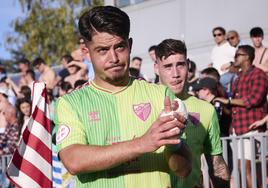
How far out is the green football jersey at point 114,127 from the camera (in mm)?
3328

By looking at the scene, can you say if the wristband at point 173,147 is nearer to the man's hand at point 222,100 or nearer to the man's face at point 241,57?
the man's hand at point 222,100

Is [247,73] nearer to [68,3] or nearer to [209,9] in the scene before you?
[209,9]

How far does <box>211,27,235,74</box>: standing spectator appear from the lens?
11.6m

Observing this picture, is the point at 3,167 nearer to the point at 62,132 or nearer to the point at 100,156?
the point at 62,132

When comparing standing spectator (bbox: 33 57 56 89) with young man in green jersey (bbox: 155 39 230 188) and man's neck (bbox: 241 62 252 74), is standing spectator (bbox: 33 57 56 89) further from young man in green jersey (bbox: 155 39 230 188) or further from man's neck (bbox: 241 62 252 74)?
young man in green jersey (bbox: 155 39 230 188)

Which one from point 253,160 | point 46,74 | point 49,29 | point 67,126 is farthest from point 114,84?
point 49,29

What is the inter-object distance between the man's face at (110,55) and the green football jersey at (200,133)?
5.61 feet

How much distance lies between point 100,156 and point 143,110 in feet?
1.32

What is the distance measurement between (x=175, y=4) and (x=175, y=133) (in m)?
13.3

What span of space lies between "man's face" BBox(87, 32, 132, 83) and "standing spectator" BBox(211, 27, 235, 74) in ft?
26.8

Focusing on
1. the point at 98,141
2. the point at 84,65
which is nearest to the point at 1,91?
the point at 84,65

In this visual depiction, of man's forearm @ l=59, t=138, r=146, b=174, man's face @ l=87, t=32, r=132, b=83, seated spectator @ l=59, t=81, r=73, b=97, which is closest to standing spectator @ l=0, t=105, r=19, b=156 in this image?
seated spectator @ l=59, t=81, r=73, b=97

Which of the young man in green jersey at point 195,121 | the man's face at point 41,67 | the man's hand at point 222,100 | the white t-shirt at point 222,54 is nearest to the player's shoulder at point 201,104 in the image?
the young man in green jersey at point 195,121

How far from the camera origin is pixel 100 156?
311 centimetres
